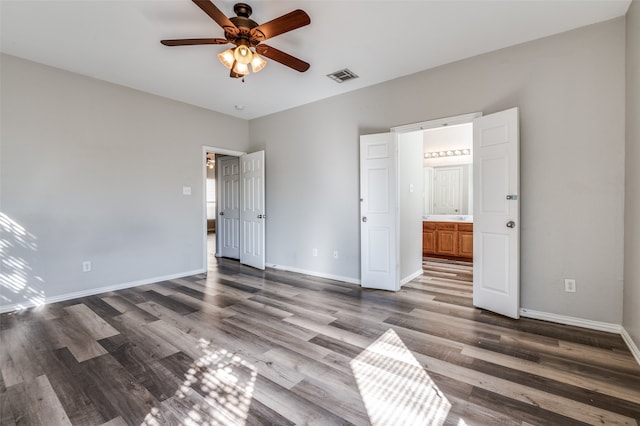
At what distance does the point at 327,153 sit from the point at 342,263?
5.80ft

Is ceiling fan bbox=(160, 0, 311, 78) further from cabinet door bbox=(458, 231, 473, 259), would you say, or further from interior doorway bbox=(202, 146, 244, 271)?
cabinet door bbox=(458, 231, 473, 259)

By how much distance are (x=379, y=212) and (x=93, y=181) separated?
12.7 ft

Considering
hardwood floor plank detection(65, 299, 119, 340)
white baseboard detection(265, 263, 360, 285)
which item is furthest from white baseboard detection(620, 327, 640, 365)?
hardwood floor plank detection(65, 299, 119, 340)

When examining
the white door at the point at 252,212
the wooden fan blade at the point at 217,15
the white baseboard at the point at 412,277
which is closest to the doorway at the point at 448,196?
the white baseboard at the point at 412,277

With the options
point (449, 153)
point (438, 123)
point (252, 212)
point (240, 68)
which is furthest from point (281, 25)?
point (449, 153)

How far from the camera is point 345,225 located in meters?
4.44

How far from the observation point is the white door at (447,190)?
21.2 feet

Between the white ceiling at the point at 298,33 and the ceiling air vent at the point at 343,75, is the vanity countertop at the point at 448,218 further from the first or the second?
the ceiling air vent at the point at 343,75

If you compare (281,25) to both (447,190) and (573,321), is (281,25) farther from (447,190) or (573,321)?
(447,190)

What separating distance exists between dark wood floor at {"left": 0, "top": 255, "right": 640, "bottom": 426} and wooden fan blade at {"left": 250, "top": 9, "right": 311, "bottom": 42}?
2.57 metres

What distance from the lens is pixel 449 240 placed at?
5.91 meters

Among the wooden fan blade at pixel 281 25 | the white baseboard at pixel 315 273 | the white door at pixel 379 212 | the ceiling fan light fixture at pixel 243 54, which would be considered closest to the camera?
the wooden fan blade at pixel 281 25

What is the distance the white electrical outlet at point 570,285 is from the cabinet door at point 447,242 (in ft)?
9.89

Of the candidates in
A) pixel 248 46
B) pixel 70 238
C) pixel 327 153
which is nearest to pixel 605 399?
pixel 248 46
